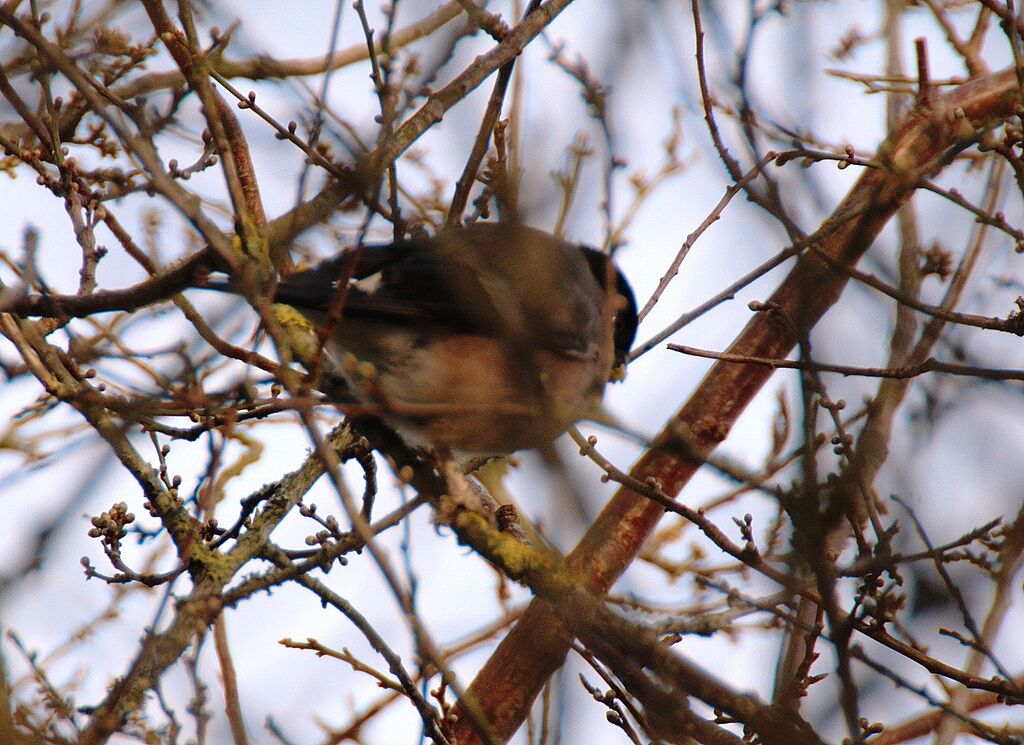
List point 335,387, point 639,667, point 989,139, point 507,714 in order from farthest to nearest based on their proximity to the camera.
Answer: point 507,714 → point 335,387 → point 989,139 → point 639,667

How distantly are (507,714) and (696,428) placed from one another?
1.43 m

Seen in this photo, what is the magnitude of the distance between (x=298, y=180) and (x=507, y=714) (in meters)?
1.94

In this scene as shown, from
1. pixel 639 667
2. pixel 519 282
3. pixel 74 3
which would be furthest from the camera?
pixel 74 3

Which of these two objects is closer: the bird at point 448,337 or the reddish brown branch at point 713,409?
the reddish brown branch at point 713,409

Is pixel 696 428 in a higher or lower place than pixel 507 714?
higher

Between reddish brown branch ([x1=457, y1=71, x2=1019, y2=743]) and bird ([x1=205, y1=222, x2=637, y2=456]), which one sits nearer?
reddish brown branch ([x1=457, y1=71, x2=1019, y2=743])

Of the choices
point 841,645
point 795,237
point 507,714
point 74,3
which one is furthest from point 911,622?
point 74,3

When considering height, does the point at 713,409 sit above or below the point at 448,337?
above

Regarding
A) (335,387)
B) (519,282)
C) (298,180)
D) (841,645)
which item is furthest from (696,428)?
(841,645)

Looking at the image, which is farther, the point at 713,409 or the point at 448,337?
the point at 713,409

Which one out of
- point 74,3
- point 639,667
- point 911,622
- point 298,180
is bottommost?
point 639,667

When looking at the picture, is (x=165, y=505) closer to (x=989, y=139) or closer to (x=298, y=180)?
(x=298, y=180)

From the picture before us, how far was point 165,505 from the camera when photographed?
3.16 m

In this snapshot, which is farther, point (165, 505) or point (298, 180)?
point (165, 505)
